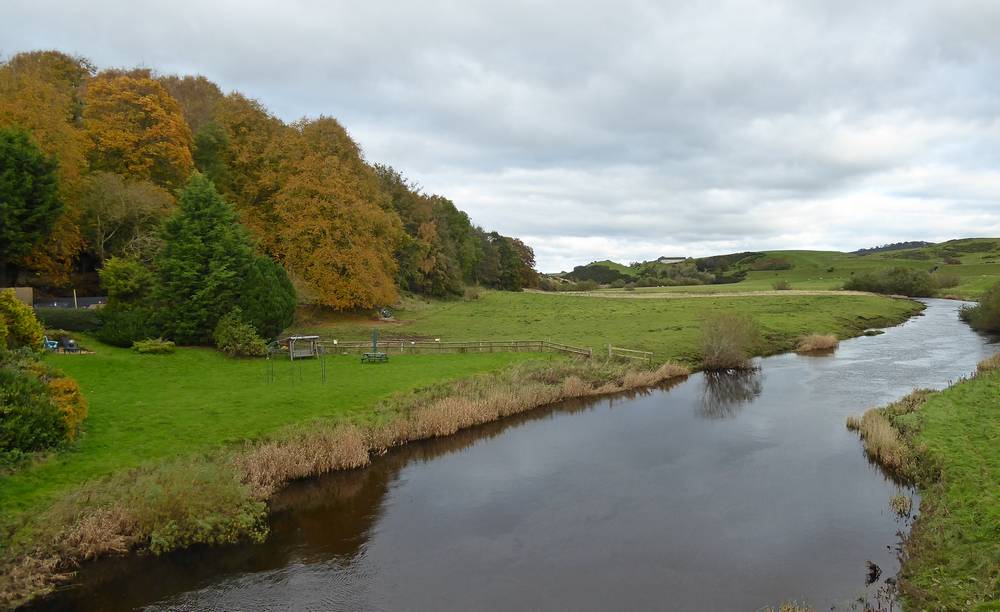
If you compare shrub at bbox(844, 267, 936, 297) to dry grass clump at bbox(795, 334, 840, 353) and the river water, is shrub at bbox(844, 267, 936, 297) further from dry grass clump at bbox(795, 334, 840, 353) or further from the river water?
the river water

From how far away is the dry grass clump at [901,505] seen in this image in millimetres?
17531

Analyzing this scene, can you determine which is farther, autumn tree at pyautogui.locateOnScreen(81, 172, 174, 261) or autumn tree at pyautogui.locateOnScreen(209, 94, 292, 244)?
autumn tree at pyautogui.locateOnScreen(209, 94, 292, 244)

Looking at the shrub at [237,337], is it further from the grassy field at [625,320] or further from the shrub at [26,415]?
the shrub at [26,415]

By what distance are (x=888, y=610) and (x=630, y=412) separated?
17.5m

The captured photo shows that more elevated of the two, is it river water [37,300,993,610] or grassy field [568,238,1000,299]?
grassy field [568,238,1000,299]

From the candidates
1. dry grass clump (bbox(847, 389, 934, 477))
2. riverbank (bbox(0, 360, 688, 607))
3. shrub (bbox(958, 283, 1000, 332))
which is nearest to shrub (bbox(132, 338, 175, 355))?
riverbank (bbox(0, 360, 688, 607))

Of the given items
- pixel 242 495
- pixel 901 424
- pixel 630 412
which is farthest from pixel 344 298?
pixel 901 424

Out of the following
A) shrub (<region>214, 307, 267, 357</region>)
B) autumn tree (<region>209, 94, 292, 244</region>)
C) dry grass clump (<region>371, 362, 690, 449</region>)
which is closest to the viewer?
dry grass clump (<region>371, 362, 690, 449</region>)

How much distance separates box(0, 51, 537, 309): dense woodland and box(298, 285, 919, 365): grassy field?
5.66 m

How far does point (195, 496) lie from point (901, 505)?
20.8 metres

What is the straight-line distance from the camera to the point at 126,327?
31.2 metres

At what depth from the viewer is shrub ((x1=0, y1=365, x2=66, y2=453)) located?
16375mm

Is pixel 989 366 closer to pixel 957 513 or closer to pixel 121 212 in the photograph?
pixel 957 513

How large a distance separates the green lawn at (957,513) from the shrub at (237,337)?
3017 centimetres
